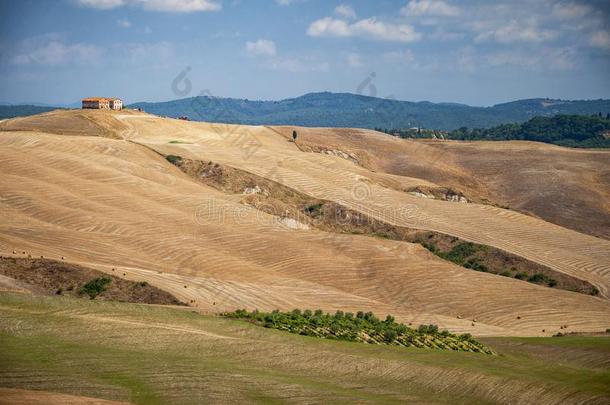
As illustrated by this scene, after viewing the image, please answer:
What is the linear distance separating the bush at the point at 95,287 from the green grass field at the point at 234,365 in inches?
164

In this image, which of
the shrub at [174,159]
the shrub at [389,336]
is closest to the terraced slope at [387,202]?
the shrub at [174,159]

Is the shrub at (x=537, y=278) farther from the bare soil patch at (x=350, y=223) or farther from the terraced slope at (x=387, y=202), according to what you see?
the terraced slope at (x=387, y=202)

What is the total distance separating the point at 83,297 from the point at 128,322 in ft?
25.9

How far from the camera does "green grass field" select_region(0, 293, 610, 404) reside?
21.8m

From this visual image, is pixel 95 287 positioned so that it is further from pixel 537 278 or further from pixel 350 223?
pixel 350 223

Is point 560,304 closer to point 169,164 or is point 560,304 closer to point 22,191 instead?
point 22,191

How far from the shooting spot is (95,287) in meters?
36.6

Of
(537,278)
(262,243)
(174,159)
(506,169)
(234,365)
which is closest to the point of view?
(234,365)

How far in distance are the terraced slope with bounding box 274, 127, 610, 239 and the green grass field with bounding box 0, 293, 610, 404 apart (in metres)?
62.0

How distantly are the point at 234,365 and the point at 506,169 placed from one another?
100081mm

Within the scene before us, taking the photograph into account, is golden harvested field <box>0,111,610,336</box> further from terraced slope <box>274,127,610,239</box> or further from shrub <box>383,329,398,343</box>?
terraced slope <box>274,127,610,239</box>

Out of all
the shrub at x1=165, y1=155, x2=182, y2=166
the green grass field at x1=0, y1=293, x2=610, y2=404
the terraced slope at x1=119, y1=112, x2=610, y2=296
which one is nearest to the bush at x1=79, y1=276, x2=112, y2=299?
the green grass field at x1=0, y1=293, x2=610, y2=404

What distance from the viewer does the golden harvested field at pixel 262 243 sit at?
1640 inches

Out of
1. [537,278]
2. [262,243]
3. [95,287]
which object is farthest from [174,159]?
[95,287]
